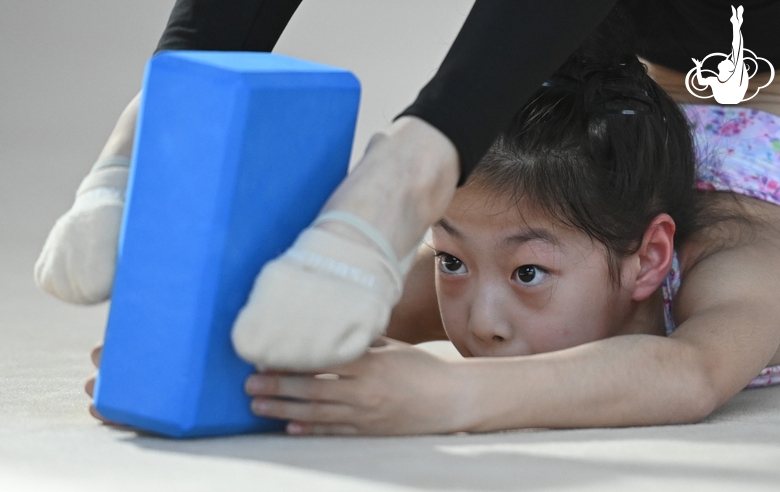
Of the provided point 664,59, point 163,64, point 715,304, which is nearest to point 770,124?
point 664,59

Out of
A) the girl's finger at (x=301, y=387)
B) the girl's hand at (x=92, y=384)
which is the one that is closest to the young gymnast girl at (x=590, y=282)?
the girl's finger at (x=301, y=387)

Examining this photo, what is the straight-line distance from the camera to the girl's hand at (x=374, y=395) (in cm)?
80

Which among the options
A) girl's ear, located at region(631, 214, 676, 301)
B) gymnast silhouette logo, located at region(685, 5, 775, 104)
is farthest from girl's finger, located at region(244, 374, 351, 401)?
gymnast silhouette logo, located at region(685, 5, 775, 104)

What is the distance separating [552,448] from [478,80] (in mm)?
276

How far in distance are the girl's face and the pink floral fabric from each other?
18 cm

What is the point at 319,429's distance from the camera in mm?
831

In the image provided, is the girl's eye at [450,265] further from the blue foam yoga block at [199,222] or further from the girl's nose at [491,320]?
the blue foam yoga block at [199,222]

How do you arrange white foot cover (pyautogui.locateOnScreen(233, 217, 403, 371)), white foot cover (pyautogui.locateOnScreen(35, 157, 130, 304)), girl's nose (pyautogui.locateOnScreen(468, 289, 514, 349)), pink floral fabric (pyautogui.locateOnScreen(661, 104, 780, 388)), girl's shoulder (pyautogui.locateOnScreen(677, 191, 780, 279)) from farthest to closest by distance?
pink floral fabric (pyautogui.locateOnScreen(661, 104, 780, 388)), girl's shoulder (pyautogui.locateOnScreen(677, 191, 780, 279)), girl's nose (pyautogui.locateOnScreen(468, 289, 514, 349)), white foot cover (pyautogui.locateOnScreen(35, 157, 130, 304)), white foot cover (pyautogui.locateOnScreen(233, 217, 403, 371))

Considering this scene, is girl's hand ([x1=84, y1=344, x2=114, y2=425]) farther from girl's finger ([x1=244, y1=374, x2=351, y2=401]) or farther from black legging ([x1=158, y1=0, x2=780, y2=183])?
black legging ([x1=158, y1=0, x2=780, y2=183])

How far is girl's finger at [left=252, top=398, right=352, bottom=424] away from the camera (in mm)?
807

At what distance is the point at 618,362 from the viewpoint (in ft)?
2.95

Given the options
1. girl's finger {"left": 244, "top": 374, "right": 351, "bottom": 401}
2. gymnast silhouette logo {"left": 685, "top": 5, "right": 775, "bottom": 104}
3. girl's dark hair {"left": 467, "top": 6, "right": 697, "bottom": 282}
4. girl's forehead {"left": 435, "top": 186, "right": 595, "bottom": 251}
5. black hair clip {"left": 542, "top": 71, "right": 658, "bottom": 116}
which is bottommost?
girl's finger {"left": 244, "top": 374, "right": 351, "bottom": 401}

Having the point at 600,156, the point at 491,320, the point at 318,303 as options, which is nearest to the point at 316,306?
the point at 318,303

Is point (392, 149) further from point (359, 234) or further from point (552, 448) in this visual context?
point (552, 448)
